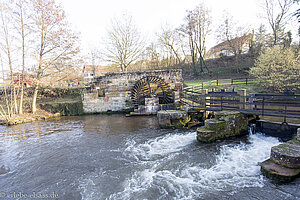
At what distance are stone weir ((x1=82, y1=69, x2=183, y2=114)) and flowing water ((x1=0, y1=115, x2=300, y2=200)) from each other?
5.55 m

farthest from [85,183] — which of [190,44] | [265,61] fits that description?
[190,44]

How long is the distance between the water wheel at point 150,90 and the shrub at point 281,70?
22.4 feet

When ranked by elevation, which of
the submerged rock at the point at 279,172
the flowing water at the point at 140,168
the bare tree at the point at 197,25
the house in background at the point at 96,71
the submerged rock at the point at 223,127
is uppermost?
the bare tree at the point at 197,25

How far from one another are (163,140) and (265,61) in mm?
10324

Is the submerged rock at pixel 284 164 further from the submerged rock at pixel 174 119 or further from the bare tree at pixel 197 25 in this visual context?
the bare tree at pixel 197 25

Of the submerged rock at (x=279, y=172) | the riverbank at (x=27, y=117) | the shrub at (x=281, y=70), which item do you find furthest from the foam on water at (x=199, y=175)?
the riverbank at (x=27, y=117)

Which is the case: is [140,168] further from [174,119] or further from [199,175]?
[174,119]

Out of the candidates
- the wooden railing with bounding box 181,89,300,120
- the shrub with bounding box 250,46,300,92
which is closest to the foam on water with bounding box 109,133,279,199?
the wooden railing with bounding box 181,89,300,120

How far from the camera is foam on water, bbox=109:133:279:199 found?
3.58 meters

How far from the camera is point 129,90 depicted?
13.3 meters

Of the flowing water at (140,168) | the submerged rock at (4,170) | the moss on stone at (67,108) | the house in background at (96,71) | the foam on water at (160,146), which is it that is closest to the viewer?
the flowing water at (140,168)

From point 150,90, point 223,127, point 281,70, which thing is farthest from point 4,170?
point 281,70

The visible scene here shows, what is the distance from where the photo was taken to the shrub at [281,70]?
10.1 meters

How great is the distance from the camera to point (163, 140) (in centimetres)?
652
